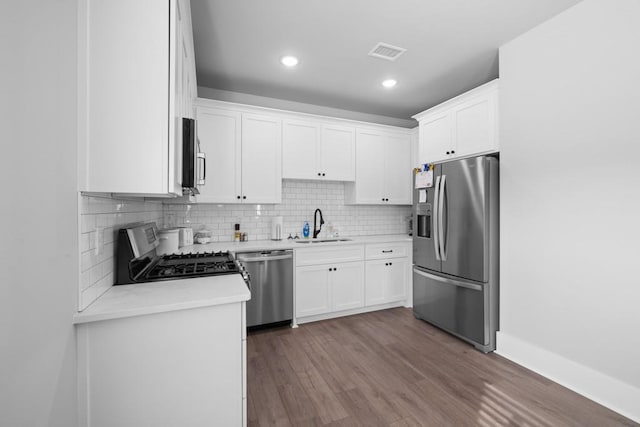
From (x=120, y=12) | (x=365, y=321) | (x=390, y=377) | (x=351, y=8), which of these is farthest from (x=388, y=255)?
(x=120, y=12)

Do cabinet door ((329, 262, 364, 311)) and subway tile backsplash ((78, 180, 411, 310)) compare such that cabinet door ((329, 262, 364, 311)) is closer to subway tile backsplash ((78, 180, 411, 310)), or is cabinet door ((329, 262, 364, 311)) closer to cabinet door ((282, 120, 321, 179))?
subway tile backsplash ((78, 180, 411, 310))

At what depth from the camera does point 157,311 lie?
1.22m

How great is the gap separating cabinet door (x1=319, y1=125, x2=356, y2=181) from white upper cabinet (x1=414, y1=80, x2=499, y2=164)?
2.88 feet

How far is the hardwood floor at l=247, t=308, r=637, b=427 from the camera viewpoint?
5.92 ft

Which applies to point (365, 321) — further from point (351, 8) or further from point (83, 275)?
point (351, 8)

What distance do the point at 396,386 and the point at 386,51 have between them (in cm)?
Result: 284

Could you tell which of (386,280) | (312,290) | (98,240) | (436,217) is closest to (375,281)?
(386,280)

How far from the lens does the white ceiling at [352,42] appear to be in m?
2.12

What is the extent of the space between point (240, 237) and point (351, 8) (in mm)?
2543

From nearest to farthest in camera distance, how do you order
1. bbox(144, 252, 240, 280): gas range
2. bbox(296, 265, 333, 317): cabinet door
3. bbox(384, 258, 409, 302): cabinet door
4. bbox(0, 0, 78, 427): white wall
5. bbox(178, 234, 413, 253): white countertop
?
bbox(0, 0, 78, 427): white wall, bbox(144, 252, 240, 280): gas range, bbox(178, 234, 413, 253): white countertop, bbox(296, 265, 333, 317): cabinet door, bbox(384, 258, 409, 302): cabinet door

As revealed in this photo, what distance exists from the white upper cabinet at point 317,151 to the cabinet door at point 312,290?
115 cm

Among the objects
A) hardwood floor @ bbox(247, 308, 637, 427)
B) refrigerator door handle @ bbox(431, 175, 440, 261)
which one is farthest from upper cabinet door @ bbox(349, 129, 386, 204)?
hardwood floor @ bbox(247, 308, 637, 427)

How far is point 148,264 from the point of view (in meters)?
1.86

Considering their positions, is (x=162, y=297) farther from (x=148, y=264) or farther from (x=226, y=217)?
(x=226, y=217)
